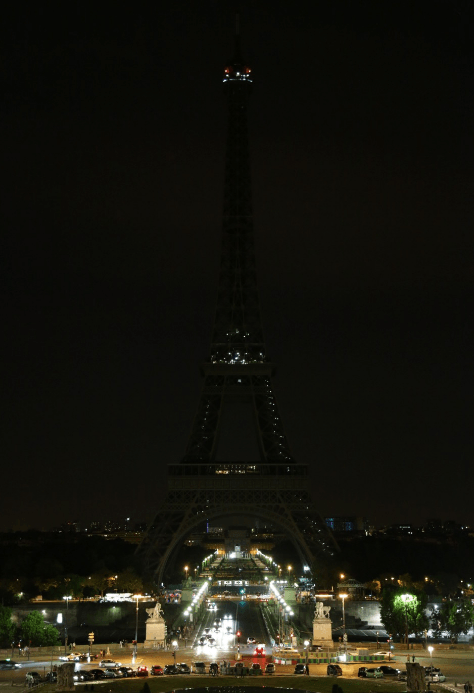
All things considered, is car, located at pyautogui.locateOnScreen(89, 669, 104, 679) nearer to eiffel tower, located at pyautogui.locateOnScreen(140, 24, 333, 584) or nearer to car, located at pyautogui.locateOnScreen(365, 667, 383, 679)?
car, located at pyautogui.locateOnScreen(365, 667, 383, 679)

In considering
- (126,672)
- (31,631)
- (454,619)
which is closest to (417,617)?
(454,619)

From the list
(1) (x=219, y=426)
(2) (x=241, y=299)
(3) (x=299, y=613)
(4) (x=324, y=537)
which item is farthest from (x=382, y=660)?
(2) (x=241, y=299)

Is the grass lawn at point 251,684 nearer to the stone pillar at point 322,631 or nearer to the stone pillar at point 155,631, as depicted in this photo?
the stone pillar at point 322,631

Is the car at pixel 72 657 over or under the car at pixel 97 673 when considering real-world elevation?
over

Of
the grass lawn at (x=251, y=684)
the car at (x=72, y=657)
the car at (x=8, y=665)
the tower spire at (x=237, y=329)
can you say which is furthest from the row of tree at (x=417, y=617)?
the tower spire at (x=237, y=329)

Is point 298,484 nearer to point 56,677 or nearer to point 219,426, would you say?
point 219,426

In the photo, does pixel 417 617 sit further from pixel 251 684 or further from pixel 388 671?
pixel 251 684
